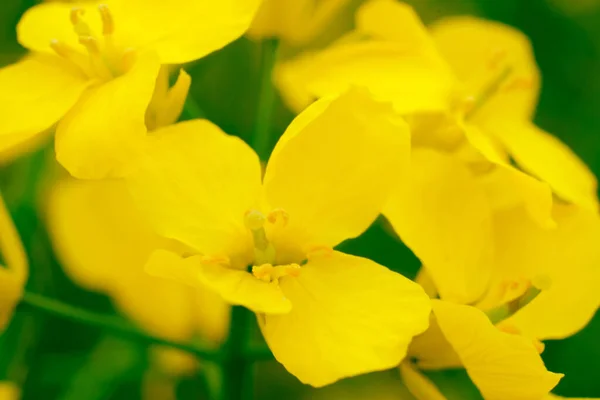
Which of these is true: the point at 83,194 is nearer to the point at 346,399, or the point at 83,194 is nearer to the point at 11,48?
the point at 11,48

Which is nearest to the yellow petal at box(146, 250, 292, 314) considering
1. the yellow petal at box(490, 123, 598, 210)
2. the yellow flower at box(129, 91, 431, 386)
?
the yellow flower at box(129, 91, 431, 386)

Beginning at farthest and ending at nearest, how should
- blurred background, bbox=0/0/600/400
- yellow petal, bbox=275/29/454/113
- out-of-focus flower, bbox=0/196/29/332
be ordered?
blurred background, bbox=0/0/600/400 → yellow petal, bbox=275/29/454/113 → out-of-focus flower, bbox=0/196/29/332

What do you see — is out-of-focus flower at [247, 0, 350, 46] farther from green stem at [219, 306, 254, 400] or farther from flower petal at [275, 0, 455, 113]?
green stem at [219, 306, 254, 400]

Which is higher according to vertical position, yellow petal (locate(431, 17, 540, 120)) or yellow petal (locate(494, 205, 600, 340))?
yellow petal (locate(431, 17, 540, 120))

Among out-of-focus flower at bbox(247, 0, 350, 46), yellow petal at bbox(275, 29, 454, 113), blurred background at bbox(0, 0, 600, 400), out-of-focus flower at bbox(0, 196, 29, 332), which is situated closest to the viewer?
out-of-focus flower at bbox(0, 196, 29, 332)

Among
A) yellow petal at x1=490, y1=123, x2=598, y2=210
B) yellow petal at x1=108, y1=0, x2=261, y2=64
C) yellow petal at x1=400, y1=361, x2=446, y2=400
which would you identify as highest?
yellow petal at x1=108, y1=0, x2=261, y2=64

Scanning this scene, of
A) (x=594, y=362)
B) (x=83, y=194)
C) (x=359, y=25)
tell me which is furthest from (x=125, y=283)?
(x=594, y=362)

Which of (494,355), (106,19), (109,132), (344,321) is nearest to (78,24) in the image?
(106,19)

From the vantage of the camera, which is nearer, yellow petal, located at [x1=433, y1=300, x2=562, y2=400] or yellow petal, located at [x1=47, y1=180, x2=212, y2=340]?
yellow petal, located at [x1=433, y1=300, x2=562, y2=400]
